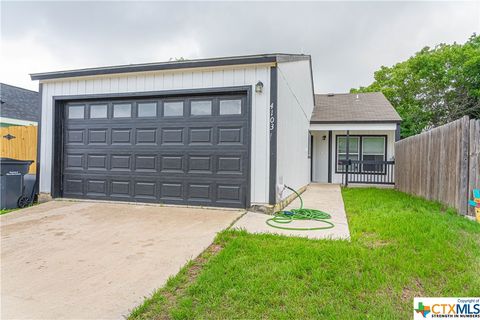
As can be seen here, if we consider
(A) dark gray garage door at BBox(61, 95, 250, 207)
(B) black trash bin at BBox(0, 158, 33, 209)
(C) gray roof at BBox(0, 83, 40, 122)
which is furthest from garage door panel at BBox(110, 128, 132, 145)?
(C) gray roof at BBox(0, 83, 40, 122)

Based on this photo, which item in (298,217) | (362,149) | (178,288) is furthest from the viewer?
A: (362,149)

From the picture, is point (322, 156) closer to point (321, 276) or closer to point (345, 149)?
point (345, 149)

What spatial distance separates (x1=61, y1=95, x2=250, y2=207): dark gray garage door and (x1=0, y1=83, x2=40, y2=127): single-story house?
26.4ft

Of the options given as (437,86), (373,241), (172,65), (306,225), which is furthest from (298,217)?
(437,86)

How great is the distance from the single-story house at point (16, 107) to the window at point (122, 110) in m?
8.51

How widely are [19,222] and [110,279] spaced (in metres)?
3.30

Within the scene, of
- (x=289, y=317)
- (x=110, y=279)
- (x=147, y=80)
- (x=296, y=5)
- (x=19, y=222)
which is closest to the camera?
(x=289, y=317)

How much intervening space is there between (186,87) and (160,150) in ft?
4.77

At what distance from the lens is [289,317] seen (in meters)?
2.01

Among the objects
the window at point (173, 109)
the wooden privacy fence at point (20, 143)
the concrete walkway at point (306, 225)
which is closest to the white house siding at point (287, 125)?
the concrete walkway at point (306, 225)

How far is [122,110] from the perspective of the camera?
6285 mm

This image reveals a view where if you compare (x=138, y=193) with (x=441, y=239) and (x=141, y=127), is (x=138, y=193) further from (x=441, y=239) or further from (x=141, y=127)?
(x=441, y=239)

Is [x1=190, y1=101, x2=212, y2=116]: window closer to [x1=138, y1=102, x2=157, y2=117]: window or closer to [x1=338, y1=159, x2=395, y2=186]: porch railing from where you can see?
[x1=138, y1=102, x2=157, y2=117]: window

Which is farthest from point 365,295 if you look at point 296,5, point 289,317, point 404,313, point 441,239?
point 296,5
